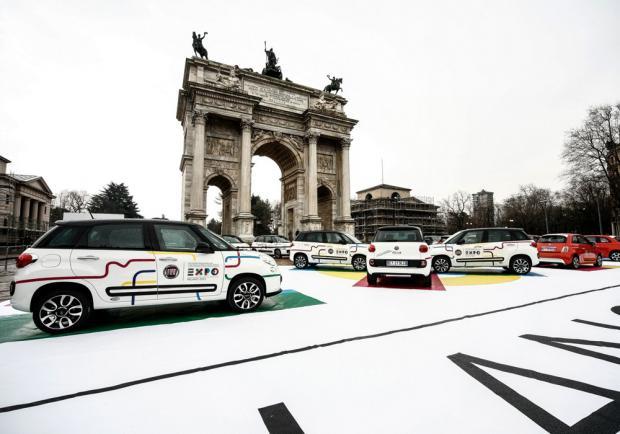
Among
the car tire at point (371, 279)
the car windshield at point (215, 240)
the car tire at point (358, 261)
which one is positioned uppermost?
the car windshield at point (215, 240)

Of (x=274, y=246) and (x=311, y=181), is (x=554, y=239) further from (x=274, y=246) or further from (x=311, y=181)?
(x=311, y=181)

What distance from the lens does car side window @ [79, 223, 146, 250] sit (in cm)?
425

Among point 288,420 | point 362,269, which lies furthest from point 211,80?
point 288,420

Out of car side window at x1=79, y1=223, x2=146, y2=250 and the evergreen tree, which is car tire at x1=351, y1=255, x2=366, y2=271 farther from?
the evergreen tree

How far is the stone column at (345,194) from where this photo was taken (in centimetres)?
2784

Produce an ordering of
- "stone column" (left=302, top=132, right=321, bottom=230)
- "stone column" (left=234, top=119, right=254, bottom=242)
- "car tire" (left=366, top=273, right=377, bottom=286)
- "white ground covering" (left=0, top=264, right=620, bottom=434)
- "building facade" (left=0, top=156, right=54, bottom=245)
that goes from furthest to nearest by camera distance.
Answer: "building facade" (left=0, top=156, right=54, bottom=245) < "stone column" (left=302, top=132, right=321, bottom=230) < "stone column" (left=234, top=119, right=254, bottom=242) < "car tire" (left=366, top=273, right=377, bottom=286) < "white ground covering" (left=0, top=264, right=620, bottom=434)

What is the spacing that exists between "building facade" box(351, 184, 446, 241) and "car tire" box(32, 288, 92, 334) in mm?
68517

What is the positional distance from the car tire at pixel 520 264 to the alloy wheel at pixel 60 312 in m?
12.0

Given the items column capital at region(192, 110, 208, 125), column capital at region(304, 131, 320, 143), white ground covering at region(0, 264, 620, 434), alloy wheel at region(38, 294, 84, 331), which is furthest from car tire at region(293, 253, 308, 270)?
column capital at region(304, 131, 320, 143)

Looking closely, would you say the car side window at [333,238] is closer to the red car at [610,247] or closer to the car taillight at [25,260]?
the car taillight at [25,260]

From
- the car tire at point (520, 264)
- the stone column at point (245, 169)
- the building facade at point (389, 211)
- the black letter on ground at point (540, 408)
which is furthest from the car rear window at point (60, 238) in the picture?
the building facade at point (389, 211)

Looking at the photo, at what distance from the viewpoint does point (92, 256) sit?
4141 mm

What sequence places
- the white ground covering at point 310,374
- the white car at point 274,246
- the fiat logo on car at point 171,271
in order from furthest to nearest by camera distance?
the white car at point 274,246, the fiat logo on car at point 171,271, the white ground covering at point 310,374

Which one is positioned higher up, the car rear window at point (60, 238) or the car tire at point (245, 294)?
the car rear window at point (60, 238)
